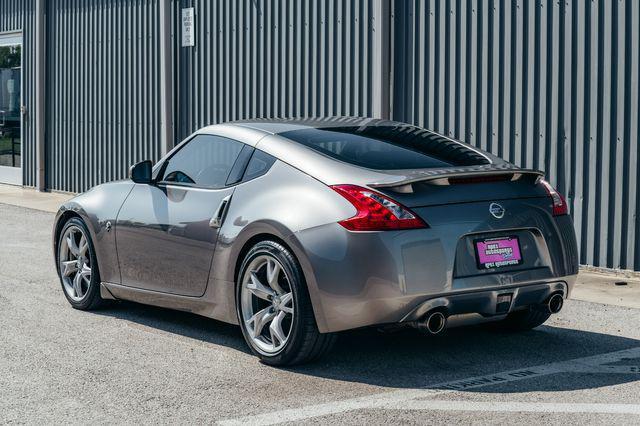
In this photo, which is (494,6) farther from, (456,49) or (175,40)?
(175,40)

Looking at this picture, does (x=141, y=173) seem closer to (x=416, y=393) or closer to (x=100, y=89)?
(x=416, y=393)

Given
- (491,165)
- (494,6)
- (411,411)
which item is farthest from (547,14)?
→ (411,411)

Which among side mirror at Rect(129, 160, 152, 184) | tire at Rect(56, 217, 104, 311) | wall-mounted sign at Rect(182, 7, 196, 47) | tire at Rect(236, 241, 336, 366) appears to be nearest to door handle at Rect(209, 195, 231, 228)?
tire at Rect(236, 241, 336, 366)

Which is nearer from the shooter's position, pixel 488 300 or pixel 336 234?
pixel 336 234

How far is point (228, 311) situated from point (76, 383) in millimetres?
1102

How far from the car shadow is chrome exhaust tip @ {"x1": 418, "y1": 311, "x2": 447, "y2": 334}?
0.27m

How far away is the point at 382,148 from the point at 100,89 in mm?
11983

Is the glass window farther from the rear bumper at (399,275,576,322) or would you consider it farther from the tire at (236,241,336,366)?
the rear bumper at (399,275,576,322)

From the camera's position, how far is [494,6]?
11.1 metres

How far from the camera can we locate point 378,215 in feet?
19.6

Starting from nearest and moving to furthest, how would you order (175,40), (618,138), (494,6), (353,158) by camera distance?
1. (353,158)
2. (618,138)
3. (494,6)
4. (175,40)

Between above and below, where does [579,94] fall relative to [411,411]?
above

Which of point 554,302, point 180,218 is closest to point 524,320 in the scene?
point 554,302

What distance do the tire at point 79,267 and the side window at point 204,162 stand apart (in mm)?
943
